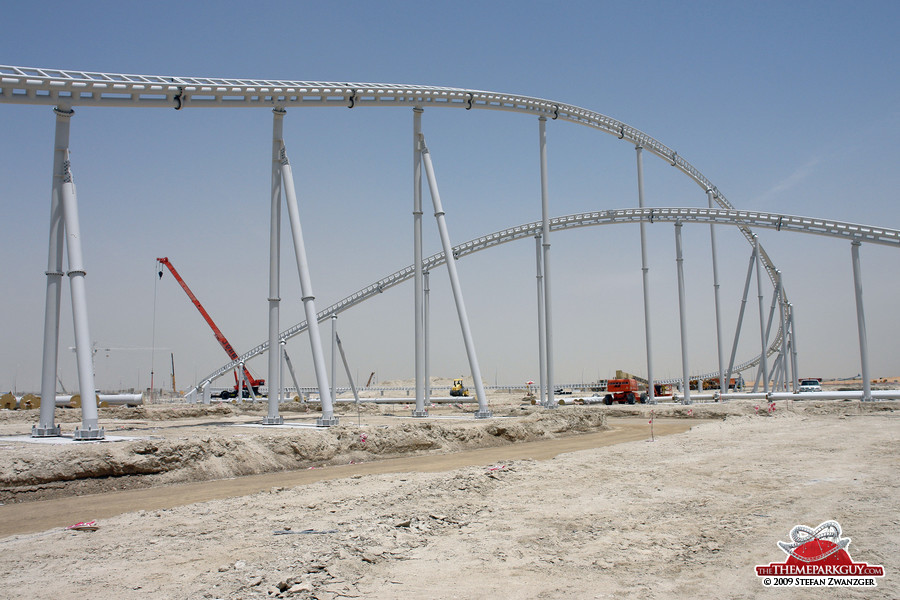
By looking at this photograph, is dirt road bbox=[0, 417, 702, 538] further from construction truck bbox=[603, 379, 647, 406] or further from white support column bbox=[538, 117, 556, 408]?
construction truck bbox=[603, 379, 647, 406]

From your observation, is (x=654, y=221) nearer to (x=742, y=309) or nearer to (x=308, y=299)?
(x=742, y=309)

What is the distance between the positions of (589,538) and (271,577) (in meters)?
3.04

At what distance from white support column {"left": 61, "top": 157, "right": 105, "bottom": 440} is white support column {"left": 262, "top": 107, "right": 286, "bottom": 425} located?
5.23 m

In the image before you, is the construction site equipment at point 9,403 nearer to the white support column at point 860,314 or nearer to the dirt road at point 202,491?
the dirt road at point 202,491

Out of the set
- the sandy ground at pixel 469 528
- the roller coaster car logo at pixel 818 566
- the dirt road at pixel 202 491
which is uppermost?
the roller coaster car logo at pixel 818 566

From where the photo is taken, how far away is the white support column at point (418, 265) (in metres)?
22.2

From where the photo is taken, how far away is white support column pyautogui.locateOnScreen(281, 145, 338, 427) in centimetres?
1639

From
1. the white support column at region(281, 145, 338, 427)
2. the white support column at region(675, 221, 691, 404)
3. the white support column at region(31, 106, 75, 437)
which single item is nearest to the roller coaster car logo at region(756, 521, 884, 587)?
the white support column at region(281, 145, 338, 427)

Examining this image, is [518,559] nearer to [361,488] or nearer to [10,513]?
[361,488]

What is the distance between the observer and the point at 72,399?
38781 mm

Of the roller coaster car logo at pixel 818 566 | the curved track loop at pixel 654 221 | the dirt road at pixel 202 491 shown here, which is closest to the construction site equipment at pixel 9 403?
the curved track loop at pixel 654 221

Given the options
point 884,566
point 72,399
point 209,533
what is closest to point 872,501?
point 884,566

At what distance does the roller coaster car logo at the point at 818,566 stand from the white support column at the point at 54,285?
46.7 feet

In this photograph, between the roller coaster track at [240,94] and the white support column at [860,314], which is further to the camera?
the white support column at [860,314]
